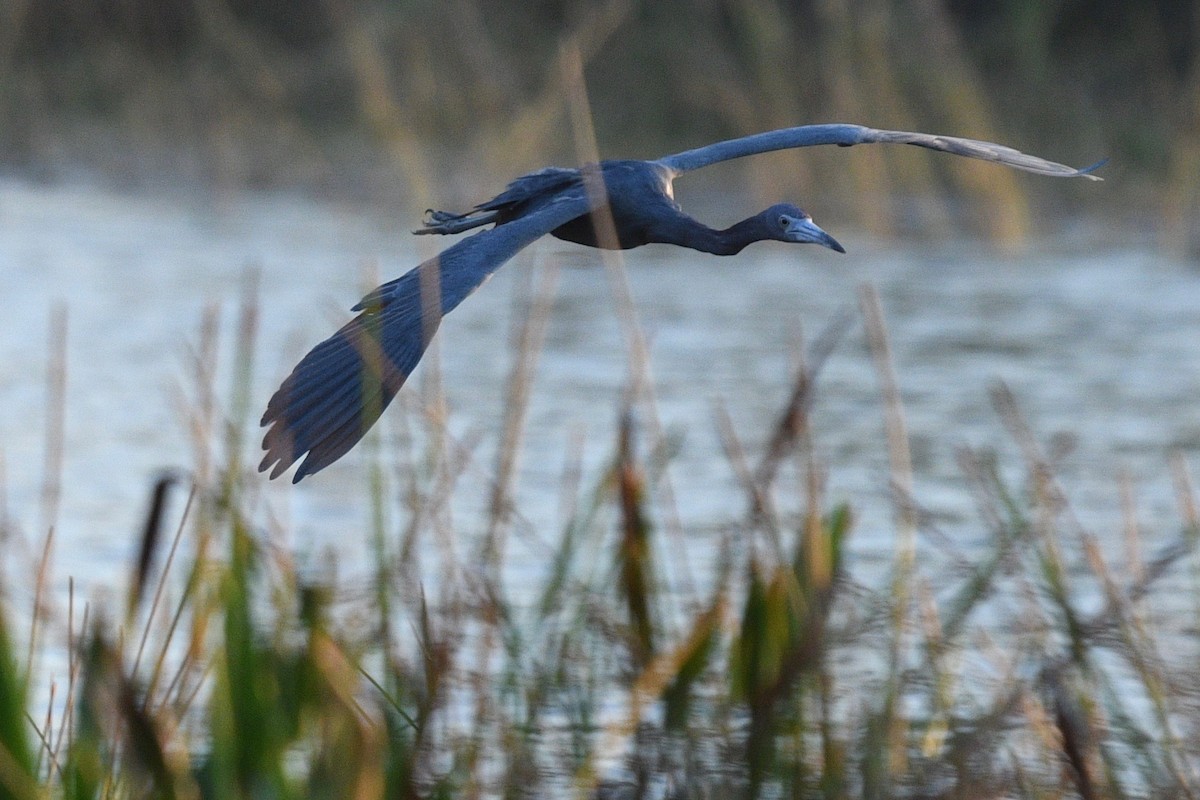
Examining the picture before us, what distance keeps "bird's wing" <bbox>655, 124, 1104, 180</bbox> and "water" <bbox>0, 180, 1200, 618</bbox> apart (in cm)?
175

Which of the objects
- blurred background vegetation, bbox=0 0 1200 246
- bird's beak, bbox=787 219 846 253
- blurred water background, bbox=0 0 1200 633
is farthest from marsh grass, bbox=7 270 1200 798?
blurred background vegetation, bbox=0 0 1200 246

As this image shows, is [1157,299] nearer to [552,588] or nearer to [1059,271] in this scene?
[1059,271]

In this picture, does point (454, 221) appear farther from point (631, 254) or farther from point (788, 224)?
point (631, 254)

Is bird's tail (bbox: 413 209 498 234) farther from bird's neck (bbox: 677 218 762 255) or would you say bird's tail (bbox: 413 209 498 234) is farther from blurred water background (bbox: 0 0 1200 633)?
blurred water background (bbox: 0 0 1200 633)

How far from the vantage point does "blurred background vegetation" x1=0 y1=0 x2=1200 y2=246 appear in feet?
41.9

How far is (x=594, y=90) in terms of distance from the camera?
605 inches

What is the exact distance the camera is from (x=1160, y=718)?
2.96 m

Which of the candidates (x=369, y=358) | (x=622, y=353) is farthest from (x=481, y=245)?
(x=622, y=353)

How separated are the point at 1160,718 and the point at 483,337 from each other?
7.57 m

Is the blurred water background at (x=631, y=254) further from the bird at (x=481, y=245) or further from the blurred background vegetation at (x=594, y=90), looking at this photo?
the bird at (x=481, y=245)

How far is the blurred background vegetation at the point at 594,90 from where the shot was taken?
12.8 metres

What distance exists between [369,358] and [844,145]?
1.17 m

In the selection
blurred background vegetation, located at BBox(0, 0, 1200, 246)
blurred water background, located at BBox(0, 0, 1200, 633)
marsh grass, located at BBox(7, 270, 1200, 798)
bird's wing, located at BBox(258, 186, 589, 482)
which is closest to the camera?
marsh grass, located at BBox(7, 270, 1200, 798)

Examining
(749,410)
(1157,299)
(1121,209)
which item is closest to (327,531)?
(749,410)
